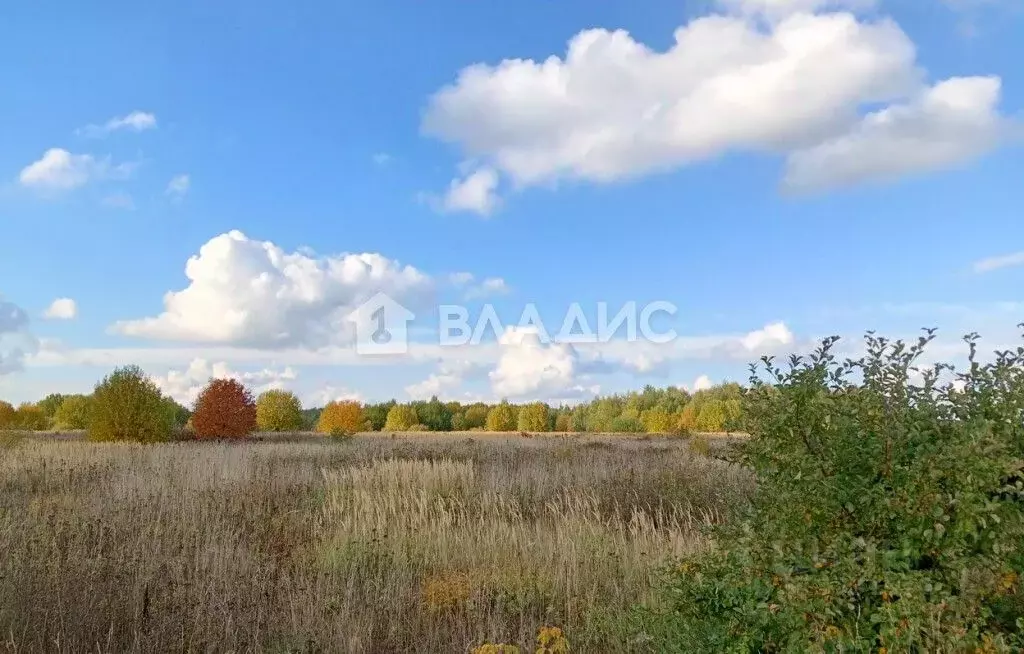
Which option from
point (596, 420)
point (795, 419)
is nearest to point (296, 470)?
point (795, 419)

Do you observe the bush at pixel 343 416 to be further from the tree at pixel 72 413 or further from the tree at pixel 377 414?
the tree at pixel 72 413

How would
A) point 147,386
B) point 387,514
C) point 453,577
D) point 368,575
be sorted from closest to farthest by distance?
point 453,577 < point 368,575 < point 387,514 < point 147,386

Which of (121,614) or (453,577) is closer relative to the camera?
(121,614)

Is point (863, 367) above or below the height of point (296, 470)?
above

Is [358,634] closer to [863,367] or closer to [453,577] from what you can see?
[453,577]

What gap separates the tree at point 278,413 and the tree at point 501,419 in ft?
96.0

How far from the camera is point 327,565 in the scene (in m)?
6.16

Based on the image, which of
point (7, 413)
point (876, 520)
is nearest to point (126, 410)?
point (876, 520)

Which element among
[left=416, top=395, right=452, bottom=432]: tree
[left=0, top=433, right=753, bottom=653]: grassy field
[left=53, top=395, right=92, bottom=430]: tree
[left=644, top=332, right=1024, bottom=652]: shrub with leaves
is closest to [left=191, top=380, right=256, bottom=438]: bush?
[left=0, top=433, right=753, bottom=653]: grassy field

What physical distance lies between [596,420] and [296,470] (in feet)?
245

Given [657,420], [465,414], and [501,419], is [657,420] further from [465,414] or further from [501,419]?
[465,414]

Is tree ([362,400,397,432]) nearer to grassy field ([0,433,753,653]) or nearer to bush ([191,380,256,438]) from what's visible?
bush ([191,380,256,438])

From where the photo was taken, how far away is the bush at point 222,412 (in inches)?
1369

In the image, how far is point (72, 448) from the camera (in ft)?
62.7
